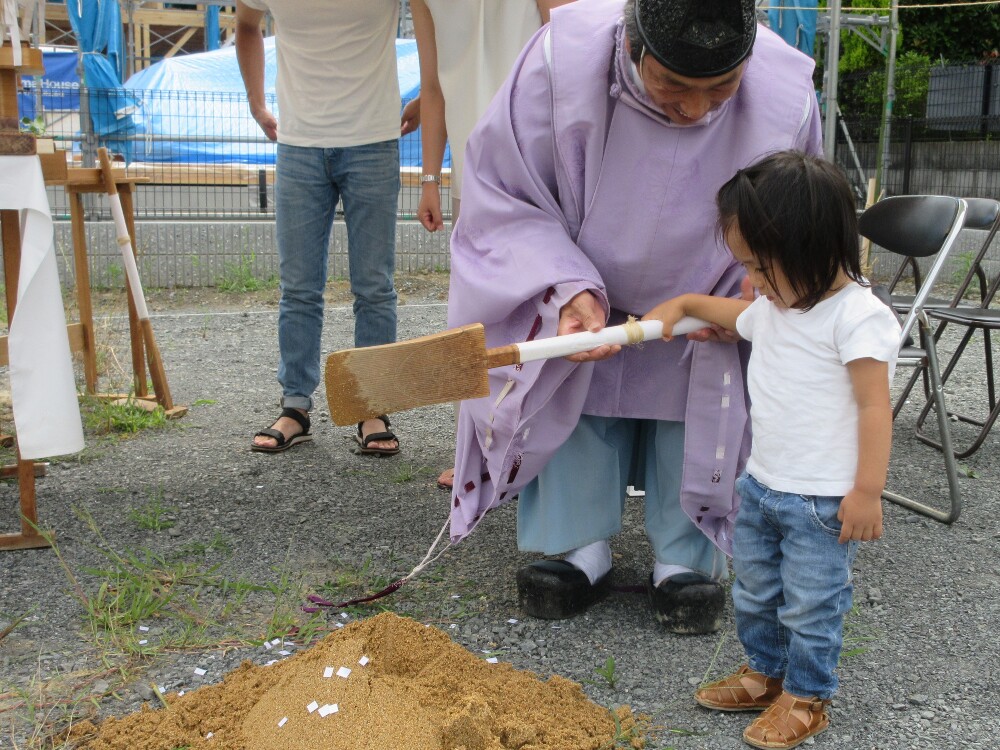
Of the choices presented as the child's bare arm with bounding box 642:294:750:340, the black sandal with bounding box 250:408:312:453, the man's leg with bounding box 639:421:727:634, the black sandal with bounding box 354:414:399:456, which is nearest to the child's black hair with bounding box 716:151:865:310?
the child's bare arm with bounding box 642:294:750:340

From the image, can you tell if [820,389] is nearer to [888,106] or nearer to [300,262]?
[300,262]

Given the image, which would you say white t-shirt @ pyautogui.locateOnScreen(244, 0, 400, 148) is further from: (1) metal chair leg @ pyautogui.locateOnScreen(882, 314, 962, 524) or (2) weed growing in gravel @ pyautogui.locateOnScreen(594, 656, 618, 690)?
(2) weed growing in gravel @ pyautogui.locateOnScreen(594, 656, 618, 690)

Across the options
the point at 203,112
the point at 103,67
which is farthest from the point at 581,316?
the point at 103,67

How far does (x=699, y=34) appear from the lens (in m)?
1.90

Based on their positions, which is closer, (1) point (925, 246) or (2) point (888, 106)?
(1) point (925, 246)

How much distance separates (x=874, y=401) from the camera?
1.77 metres

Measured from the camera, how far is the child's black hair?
180 centimetres

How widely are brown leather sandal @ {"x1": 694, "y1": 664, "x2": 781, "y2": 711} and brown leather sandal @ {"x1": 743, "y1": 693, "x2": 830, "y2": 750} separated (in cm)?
9

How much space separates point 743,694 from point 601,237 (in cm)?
99

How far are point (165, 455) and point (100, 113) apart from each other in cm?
554

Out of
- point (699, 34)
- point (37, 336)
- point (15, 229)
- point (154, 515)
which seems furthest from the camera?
point (154, 515)

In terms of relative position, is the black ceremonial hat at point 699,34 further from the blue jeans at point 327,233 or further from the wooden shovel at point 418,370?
the blue jeans at point 327,233

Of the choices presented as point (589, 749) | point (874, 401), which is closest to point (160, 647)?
point (589, 749)

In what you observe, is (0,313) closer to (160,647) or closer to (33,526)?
(33,526)
